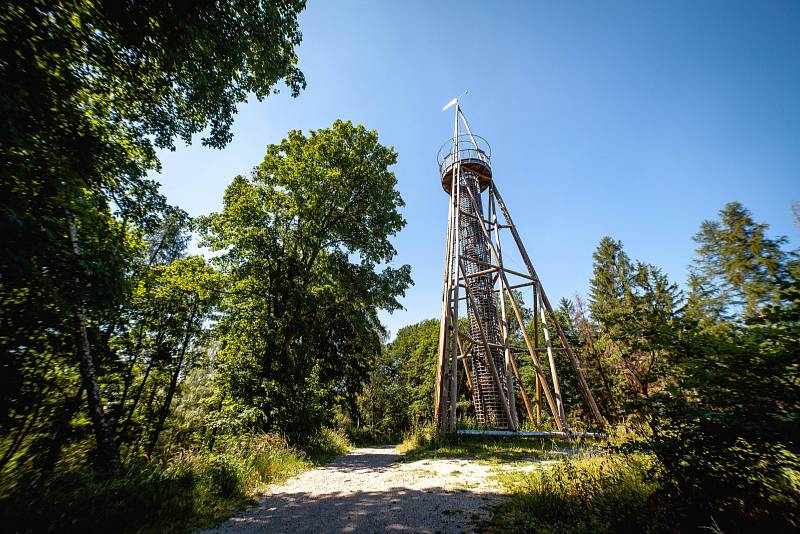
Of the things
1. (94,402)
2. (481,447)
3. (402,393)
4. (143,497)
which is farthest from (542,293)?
(402,393)

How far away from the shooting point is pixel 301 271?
13.6m

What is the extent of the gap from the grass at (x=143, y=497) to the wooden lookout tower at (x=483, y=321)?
6884mm

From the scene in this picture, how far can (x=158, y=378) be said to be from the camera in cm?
870

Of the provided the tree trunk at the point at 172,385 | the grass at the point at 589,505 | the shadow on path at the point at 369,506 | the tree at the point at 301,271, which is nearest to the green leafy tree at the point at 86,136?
the tree trunk at the point at 172,385

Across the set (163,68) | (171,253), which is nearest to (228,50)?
(163,68)

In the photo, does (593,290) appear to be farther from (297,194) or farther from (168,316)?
(168,316)

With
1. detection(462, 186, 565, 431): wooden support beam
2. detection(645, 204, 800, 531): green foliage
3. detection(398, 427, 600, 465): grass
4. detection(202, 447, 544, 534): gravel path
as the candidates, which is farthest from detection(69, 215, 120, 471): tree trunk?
detection(462, 186, 565, 431): wooden support beam

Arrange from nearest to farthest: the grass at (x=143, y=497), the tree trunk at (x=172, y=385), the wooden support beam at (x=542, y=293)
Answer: the grass at (x=143, y=497) → the tree trunk at (x=172, y=385) → the wooden support beam at (x=542, y=293)

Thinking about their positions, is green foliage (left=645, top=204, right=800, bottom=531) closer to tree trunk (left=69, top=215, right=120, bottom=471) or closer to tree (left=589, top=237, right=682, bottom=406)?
tree (left=589, top=237, right=682, bottom=406)

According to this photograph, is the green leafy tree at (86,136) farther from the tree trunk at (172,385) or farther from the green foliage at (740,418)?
the green foliage at (740,418)

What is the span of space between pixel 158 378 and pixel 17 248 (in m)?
7.11

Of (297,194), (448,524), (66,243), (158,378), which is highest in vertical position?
(297,194)

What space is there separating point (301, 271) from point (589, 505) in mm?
12346

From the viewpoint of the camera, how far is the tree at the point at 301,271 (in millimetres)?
10844
